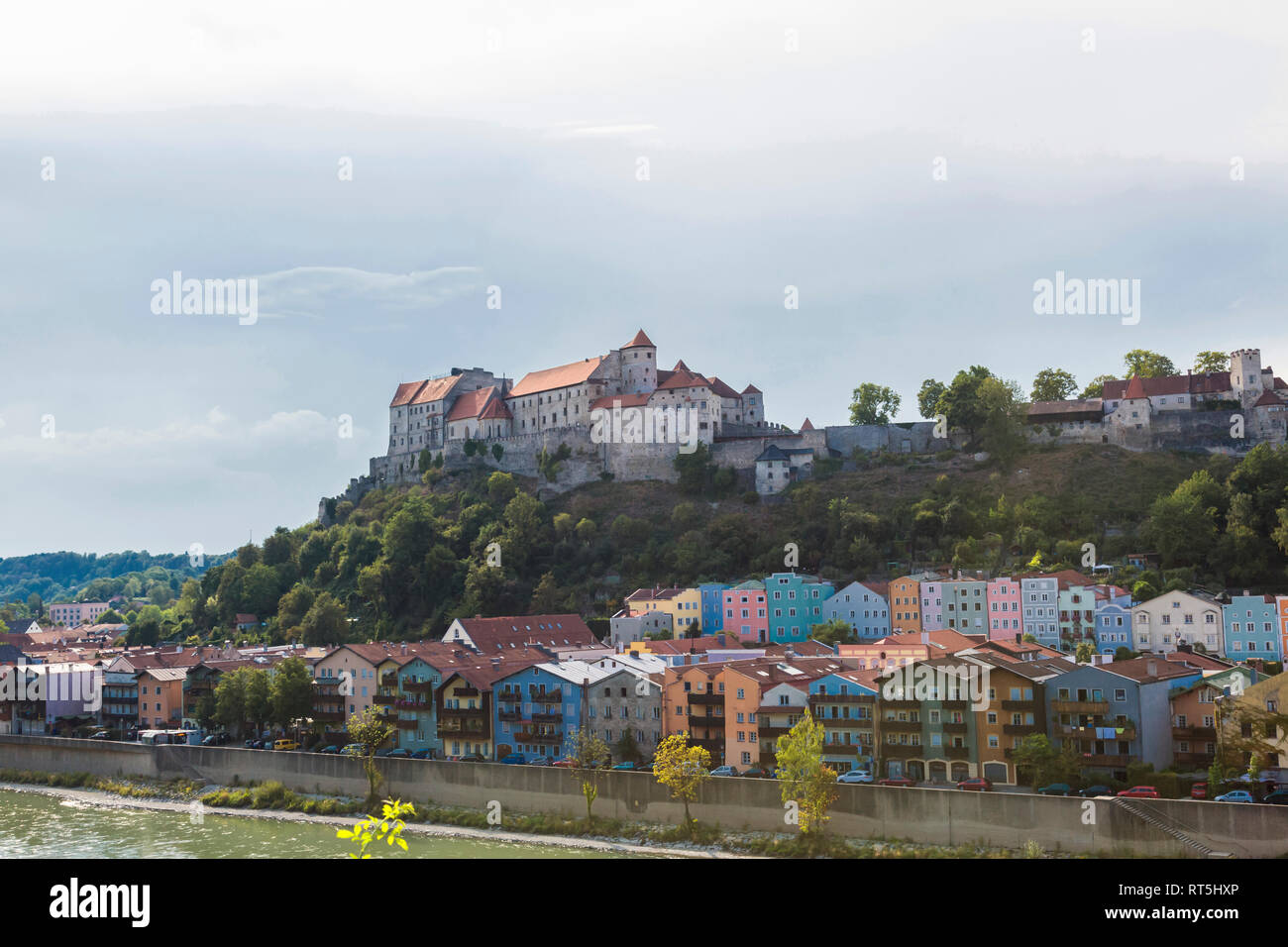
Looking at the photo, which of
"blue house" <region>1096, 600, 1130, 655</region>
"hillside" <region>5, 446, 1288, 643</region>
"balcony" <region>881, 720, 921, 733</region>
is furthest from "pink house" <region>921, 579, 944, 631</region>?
"balcony" <region>881, 720, 921, 733</region>

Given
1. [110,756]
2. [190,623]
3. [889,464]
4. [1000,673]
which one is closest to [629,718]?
[1000,673]

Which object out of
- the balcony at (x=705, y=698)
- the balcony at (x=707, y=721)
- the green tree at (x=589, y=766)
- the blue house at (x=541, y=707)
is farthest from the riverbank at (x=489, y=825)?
the balcony at (x=705, y=698)

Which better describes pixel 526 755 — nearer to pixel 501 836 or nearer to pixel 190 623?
pixel 501 836

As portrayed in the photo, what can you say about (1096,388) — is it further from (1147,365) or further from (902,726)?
(902,726)

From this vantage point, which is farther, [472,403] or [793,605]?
[472,403]

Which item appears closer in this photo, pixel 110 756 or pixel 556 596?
pixel 110 756

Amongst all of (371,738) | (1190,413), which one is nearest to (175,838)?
(371,738)
